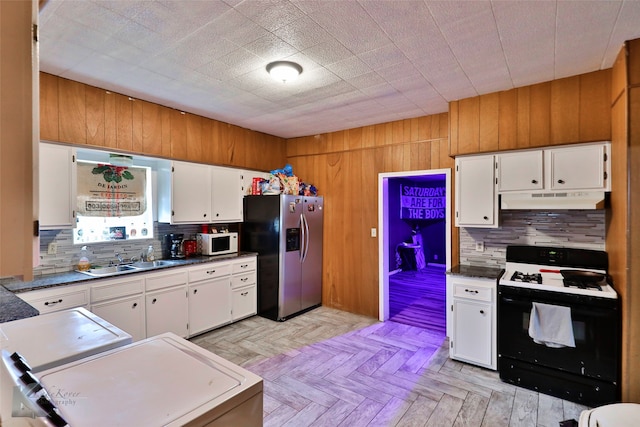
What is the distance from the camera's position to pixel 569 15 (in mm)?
1892

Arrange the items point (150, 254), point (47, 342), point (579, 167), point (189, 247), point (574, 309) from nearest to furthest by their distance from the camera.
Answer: point (47, 342) → point (574, 309) → point (579, 167) → point (150, 254) → point (189, 247)

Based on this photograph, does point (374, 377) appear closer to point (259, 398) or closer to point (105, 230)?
point (259, 398)

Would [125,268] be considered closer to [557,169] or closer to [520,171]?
[520,171]

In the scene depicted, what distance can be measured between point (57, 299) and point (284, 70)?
2629mm

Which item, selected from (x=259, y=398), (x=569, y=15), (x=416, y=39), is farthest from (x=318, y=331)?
(x=569, y=15)

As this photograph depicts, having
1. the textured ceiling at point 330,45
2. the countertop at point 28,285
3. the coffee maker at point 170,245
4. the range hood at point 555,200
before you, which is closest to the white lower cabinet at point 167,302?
the countertop at point 28,285

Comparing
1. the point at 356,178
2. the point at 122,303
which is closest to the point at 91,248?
the point at 122,303

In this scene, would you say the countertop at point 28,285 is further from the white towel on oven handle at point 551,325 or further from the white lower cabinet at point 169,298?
the white towel on oven handle at point 551,325

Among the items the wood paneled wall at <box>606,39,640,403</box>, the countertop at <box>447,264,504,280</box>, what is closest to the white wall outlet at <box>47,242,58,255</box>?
the countertop at <box>447,264,504,280</box>

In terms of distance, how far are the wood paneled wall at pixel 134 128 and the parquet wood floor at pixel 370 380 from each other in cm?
220

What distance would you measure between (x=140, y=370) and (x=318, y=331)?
2.96 metres

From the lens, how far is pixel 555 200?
2.80 metres

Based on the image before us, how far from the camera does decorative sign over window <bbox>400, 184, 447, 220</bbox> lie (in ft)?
25.8

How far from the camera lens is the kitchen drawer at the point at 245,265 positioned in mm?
4086
